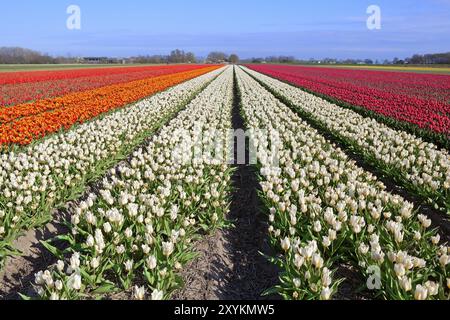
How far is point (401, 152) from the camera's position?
8445 millimetres

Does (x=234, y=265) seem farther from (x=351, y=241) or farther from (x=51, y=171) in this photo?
(x=51, y=171)

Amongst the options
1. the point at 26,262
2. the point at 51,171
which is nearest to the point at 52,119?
the point at 51,171

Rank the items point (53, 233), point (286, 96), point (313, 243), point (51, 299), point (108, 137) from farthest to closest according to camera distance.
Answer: point (286, 96) < point (108, 137) < point (53, 233) < point (313, 243) < point (51, 299)

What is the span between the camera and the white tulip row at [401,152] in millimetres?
6805

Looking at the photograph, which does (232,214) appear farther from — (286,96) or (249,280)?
(286,96)

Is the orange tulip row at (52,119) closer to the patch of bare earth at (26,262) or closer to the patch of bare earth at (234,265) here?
the patch of bare earth at (26,262)

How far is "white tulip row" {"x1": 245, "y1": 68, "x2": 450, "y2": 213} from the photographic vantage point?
22.3 feet

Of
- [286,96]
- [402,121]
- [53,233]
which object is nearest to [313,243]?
[53,233]

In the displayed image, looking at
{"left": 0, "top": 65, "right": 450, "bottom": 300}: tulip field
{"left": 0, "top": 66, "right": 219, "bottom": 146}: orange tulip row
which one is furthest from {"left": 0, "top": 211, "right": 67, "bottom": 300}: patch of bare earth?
{"left": 0, "top": 66, "right": 219, "bottom": 146}: orange tulip row

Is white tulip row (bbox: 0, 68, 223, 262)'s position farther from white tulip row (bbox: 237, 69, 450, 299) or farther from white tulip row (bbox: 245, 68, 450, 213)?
white tulip row (bbox: 245, 68, 450, 213)

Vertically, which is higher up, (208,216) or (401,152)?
(401,152)

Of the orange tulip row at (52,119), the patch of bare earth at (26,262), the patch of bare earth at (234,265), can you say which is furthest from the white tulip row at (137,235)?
the orange tulip row at (52,119)

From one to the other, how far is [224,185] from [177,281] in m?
2.69

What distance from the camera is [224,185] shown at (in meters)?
6.81
